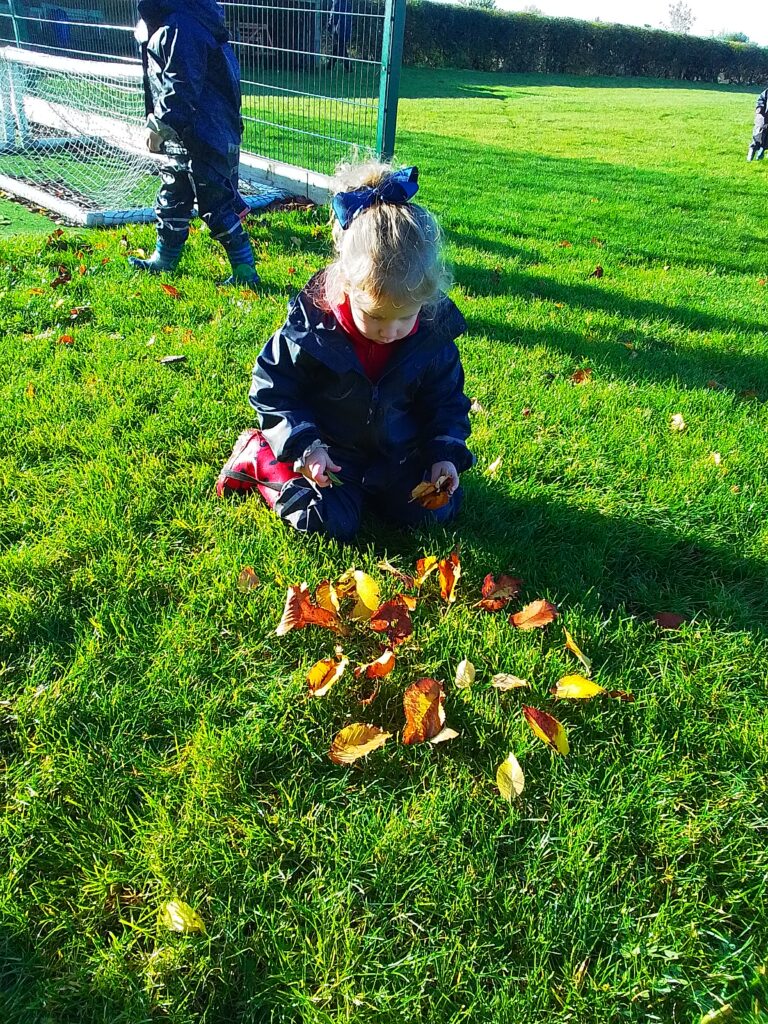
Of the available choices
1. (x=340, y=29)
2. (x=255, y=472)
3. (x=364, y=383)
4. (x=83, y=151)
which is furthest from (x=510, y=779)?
(x=83, y=151)

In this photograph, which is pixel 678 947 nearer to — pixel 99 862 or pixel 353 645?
pixel 353 645

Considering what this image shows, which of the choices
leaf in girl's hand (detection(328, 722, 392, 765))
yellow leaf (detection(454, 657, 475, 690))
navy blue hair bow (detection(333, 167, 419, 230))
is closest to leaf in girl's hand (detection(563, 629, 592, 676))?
yellow leaf (detection(454, 657, 475, 690))

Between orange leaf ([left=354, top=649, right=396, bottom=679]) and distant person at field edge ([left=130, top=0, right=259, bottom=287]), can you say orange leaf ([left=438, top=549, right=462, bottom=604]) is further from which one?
distant person at field edge ([left=130, top=0, right=259, bottom=287])

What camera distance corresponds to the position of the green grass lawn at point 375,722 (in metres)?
1.34

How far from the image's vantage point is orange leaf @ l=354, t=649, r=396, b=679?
189 centimetres

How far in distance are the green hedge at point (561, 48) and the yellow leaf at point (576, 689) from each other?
95.5ft

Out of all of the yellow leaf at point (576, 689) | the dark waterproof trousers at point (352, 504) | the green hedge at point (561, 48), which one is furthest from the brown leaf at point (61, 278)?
the green hedge at point (561, 48)

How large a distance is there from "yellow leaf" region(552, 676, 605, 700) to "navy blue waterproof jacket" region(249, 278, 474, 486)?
2.87 ft

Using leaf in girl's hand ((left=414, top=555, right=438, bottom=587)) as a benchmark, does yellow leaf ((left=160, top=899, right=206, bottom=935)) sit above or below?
below

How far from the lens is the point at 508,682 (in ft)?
6.19

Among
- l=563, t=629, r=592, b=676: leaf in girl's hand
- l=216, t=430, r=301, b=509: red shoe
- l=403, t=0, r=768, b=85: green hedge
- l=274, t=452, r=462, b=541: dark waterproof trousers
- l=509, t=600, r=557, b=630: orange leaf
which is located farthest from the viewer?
l=403, t=0, r=768, b=85: green hedge

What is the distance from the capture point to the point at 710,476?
2877 millimetres

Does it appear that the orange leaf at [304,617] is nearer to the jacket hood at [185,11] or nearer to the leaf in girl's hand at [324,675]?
the leaf in girl's hand at [324,675]

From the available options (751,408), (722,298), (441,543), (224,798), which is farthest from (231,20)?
(224,798)
